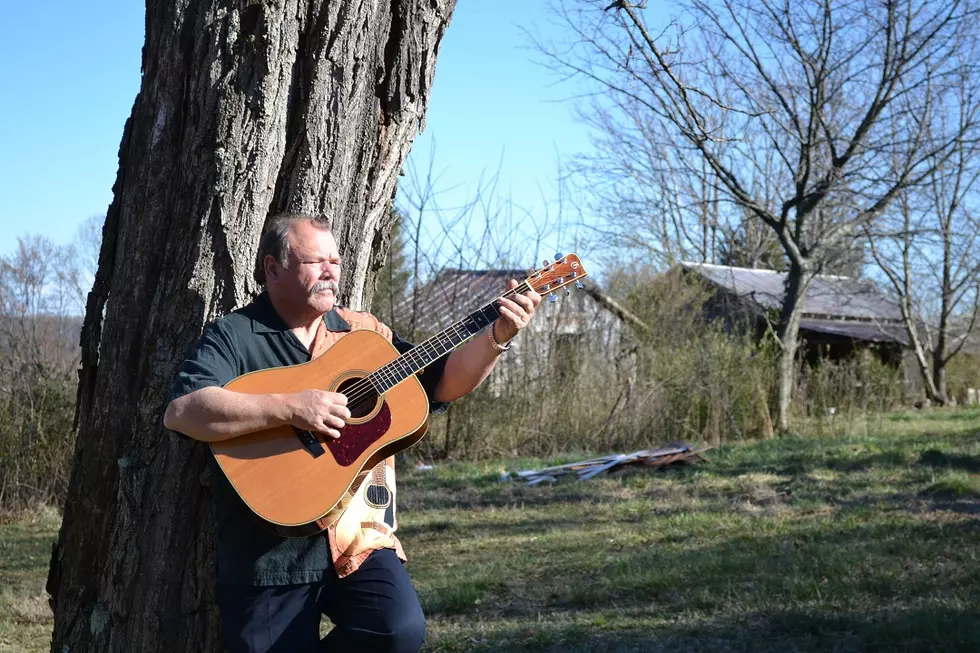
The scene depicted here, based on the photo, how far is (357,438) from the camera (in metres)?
2.96

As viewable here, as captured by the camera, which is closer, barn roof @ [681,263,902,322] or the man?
the man

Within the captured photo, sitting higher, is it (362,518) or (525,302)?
(525,302)

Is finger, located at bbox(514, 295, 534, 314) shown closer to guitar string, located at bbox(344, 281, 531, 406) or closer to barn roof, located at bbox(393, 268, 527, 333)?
guitar string, located at bbox(344, 281, 531, 406)

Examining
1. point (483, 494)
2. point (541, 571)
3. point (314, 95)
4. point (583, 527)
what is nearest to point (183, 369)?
point (314, 95)

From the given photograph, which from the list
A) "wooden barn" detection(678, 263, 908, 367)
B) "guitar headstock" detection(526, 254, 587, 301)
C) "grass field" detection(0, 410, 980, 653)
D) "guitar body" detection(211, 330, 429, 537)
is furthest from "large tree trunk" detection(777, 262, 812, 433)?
"guitar body" detection(211, 330, 429, 537)

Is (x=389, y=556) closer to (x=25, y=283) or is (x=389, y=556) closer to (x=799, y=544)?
(x=799, y=544)

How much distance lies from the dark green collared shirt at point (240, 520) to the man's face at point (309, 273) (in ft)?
0.57

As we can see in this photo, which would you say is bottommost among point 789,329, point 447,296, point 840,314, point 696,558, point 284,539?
point 696,558

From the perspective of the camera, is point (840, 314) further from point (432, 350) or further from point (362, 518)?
point (362, 518)

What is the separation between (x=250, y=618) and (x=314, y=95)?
1788mm

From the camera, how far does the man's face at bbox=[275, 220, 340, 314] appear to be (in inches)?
Result: 117

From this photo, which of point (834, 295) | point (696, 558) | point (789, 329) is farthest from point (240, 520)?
point (834, 295)

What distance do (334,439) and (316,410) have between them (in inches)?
7.0

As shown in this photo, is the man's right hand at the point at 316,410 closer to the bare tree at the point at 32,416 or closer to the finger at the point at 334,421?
the finger at the point at 334,421
